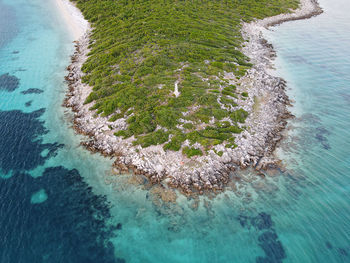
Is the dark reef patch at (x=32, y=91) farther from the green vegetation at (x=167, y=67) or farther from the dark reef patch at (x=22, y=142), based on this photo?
the green vegetation at (x=167, y=67)

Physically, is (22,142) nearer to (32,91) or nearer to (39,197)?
(39,197)

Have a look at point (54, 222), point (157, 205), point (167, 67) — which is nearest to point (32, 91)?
point (167, 67)

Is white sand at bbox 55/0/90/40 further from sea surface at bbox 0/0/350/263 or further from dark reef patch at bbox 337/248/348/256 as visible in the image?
dark reef patch at bbox 337/248/348/256

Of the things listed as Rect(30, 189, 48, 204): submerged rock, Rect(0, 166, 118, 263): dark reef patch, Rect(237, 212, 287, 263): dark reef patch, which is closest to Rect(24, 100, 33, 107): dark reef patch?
Rect(0, 166, 118, 263): dark reef patch

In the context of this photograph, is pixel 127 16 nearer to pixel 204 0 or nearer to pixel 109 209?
pixel 204 0

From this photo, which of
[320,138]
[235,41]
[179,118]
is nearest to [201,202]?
A: [179,118]
